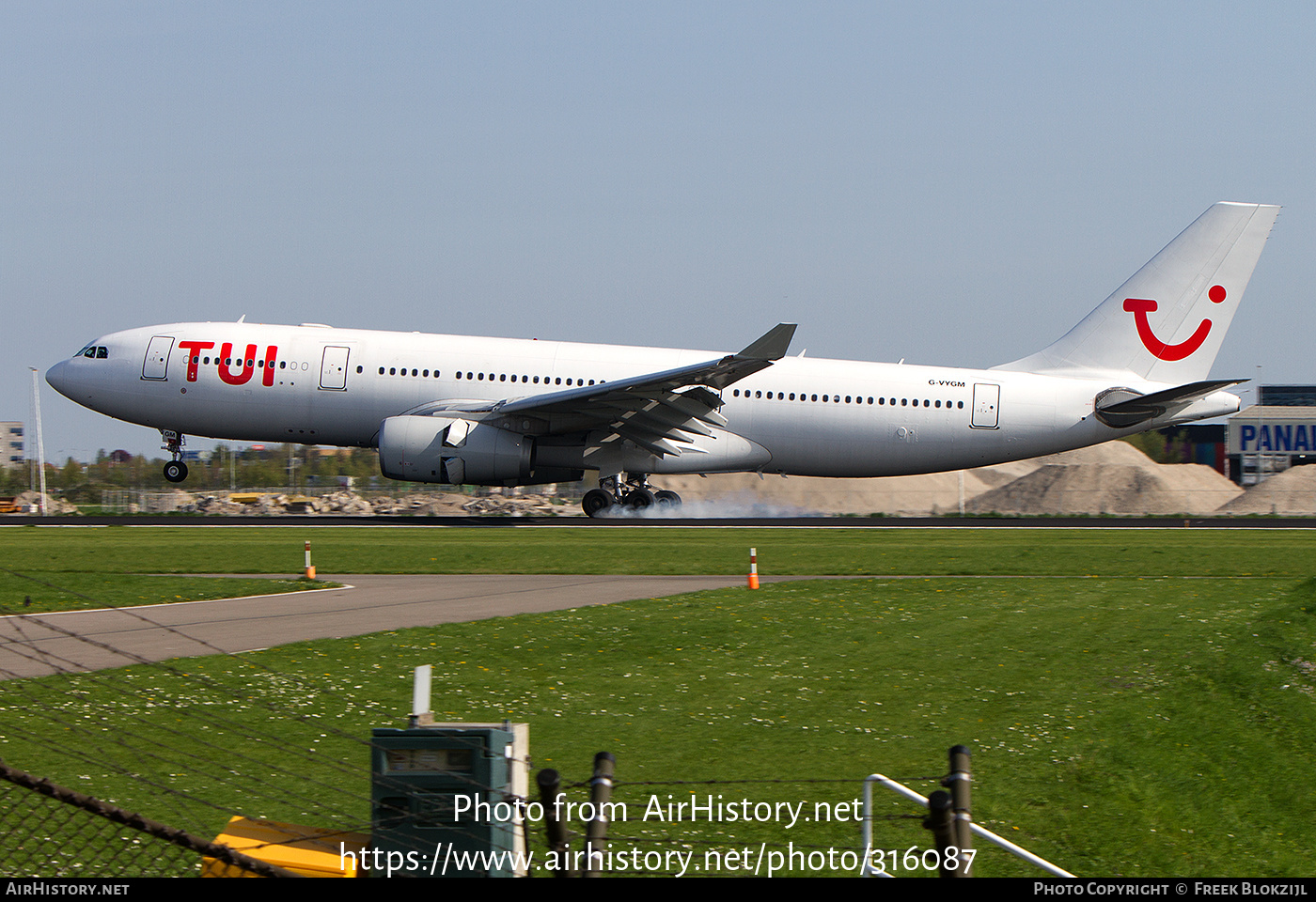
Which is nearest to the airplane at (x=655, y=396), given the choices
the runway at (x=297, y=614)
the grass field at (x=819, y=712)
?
the runway at (x=297, y=614)

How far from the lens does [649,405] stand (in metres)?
32.8

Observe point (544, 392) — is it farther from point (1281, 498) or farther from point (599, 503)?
point (1281, 498)

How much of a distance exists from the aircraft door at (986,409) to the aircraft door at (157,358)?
24079mm

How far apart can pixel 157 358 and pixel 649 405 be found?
14.6 meters

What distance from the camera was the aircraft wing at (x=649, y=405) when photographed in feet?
102

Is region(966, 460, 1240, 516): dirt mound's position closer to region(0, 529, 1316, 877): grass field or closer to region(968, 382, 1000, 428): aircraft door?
region(968, 382, 1000, 428): aircraft door

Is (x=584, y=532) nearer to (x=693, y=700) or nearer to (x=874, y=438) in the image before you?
(x=874, y=438)

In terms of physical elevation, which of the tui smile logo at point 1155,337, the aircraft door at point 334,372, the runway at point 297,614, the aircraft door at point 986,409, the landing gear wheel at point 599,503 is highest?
the tui smile logo at point 1155,337

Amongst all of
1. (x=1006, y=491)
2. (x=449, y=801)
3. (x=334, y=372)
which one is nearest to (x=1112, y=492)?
(x=1006, y=491)

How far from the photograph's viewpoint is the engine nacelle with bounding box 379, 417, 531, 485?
32531mm

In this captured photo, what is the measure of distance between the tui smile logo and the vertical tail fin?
0.03m

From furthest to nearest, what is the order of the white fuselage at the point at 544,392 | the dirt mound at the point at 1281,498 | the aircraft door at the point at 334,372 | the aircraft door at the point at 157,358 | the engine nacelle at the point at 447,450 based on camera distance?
the dirt mound at the point at 1281,498
the aircraft door at the point at 157,358
the white fuselage at the point at 544,392
the aircraft door at the point at 334,372
the engine nacelle at the point at 447,450

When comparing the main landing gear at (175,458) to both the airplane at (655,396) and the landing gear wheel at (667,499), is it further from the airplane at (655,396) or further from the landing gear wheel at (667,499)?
the landing gear wheel at (667,499)

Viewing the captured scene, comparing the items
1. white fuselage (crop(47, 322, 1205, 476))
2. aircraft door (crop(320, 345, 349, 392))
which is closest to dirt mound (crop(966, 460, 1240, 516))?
white fuselage (crop(47, 322, 1205, 476))
